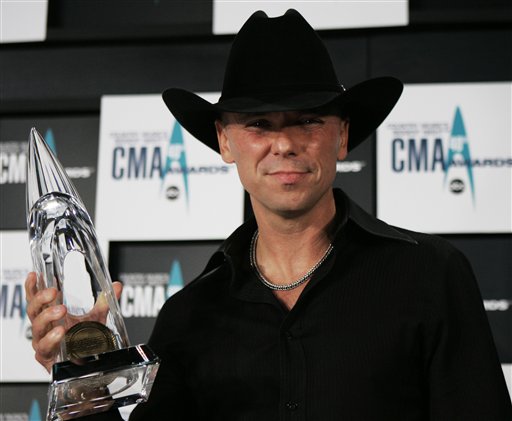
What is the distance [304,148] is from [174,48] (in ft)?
6.15

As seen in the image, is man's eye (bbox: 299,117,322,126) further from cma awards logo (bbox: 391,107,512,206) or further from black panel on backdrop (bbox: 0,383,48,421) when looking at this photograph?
black panel on backdrop (bbox: 0,383,48,421)

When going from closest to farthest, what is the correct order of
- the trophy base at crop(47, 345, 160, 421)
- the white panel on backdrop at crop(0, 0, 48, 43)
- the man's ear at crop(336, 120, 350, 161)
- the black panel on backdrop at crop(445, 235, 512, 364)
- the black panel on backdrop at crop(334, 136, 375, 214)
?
1. the trophy base at crop(47, 345, 160, 421)
2. the man's ear at crop(336, 120, 350, 161)
3. the black panel on backdrop at crop(445, 235, 512, 364)
4. the black panel on backdrop at crop(334, 136, 375, 214)
5. the white panel on backdrop at crop(0, 0, 48, 43)

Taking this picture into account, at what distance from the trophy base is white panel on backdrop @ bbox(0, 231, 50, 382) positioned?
1799 millimetres

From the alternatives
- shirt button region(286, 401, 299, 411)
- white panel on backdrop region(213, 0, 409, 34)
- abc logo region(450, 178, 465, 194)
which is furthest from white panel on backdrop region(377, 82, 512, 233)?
shirt button region(286, 401, 299, 411)

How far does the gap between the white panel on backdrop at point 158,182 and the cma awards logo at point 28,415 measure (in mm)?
675

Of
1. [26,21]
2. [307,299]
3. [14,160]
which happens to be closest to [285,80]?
[307,299]

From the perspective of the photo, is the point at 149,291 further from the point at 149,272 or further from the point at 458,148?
the point at 458,148

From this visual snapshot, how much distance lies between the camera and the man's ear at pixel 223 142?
186 centimetres

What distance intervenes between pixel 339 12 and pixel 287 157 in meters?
1.75

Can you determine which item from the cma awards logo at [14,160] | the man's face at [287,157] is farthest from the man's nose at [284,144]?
the cma awards logo at [14,160]

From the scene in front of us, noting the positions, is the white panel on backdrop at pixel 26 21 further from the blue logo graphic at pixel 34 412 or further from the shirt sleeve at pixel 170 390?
the shirt sleeve at pixel 170 390

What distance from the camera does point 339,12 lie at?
10.8ft

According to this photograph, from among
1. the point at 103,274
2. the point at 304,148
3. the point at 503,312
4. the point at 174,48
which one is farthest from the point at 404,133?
the point at 103,274

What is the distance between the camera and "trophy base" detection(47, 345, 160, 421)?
4.71 ft
